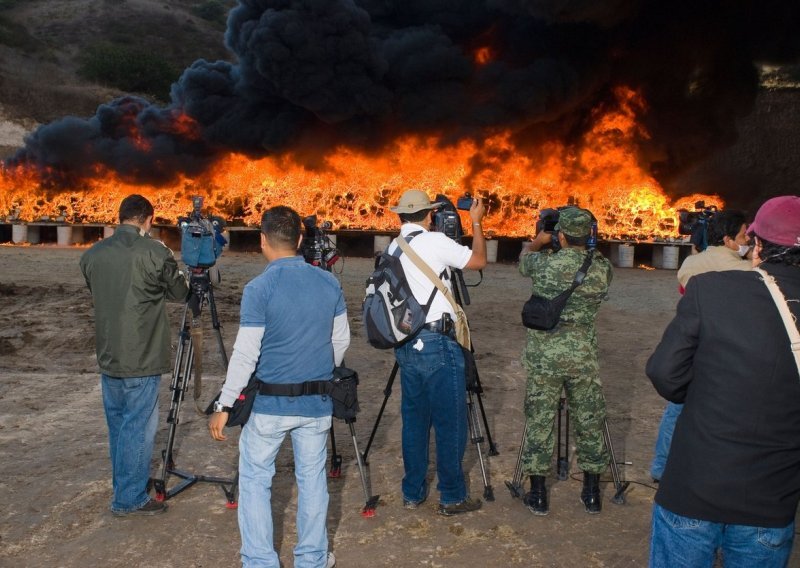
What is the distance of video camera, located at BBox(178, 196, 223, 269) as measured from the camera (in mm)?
4809

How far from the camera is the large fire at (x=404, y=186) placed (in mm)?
20406

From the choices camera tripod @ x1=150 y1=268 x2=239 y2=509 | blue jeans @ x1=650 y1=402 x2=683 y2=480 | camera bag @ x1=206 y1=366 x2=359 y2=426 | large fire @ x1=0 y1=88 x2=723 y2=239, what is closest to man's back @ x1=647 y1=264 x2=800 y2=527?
camera bag @ x1=206 y1=366 x2=359 y2=426

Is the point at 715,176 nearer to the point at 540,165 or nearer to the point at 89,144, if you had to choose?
the point at 540,165

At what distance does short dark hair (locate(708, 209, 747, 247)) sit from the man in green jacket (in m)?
3.19

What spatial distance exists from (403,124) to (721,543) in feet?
63.1

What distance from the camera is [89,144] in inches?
851

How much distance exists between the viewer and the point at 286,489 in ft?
16.3

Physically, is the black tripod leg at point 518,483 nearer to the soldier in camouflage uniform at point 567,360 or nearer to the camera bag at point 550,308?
the soldier in camouflage uniform at point 567,360

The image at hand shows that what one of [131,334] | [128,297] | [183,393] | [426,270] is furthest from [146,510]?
[426,270]

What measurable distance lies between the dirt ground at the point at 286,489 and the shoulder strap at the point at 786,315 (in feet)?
6.99

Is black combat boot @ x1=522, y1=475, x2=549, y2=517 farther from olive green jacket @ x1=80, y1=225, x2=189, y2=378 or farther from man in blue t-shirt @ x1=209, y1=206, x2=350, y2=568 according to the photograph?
olive green jacket @ x1=80, y1=225, x2=189, y2=378

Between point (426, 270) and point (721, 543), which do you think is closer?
point (721, 543)

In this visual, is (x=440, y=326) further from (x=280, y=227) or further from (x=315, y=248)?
(x=280, y=227)

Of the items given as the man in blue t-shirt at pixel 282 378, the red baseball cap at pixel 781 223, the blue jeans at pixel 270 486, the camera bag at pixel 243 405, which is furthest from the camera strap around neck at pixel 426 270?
the red baseball cap at pixel 781 223
